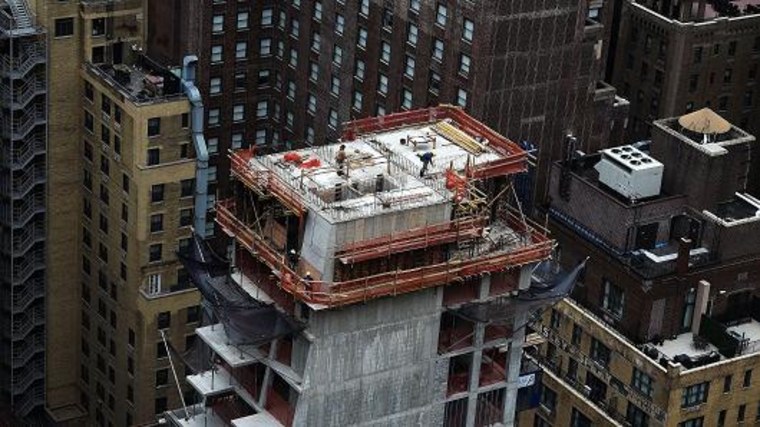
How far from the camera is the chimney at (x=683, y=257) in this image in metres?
170

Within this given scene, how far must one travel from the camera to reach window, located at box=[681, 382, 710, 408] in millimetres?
172125

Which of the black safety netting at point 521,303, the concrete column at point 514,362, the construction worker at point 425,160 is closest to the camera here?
the black safety netting at point 521,303

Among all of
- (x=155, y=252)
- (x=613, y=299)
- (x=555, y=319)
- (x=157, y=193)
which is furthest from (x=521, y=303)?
(x=155, y=252)

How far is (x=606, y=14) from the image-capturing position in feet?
627

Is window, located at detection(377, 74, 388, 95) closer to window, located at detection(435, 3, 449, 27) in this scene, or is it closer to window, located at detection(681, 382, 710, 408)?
window, located at detection(435, 3, 449, 27)

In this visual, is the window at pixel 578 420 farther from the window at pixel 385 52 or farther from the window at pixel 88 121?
the window at pixel 88 121

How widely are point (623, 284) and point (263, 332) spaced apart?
2243 inches

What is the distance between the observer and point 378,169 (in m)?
130

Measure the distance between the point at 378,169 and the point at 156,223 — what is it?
67335mm

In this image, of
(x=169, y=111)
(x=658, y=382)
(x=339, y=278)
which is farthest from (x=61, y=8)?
(x=339, y=278)

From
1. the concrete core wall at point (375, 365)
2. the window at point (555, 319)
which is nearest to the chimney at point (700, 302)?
the window at point (555, 319)

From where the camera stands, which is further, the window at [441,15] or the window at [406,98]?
the window at [406,98]

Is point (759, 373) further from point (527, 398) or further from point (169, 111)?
point (169, 111)

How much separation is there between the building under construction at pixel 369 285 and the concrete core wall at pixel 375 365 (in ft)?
0.28
